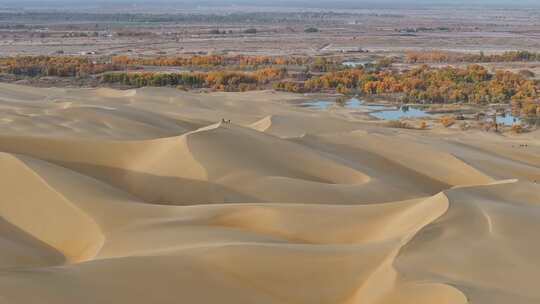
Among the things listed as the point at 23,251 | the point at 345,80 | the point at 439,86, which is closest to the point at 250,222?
the point at 23,251

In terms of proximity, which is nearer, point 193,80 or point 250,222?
point 250,222

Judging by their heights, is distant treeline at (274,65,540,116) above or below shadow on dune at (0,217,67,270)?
below

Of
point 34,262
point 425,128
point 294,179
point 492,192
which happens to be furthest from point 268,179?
point 425,128

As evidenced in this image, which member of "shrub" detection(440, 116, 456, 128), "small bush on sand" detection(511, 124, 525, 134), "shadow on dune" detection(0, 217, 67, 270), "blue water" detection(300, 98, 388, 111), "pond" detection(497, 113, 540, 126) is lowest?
"blue water" detection(300, 98, 388, 111)

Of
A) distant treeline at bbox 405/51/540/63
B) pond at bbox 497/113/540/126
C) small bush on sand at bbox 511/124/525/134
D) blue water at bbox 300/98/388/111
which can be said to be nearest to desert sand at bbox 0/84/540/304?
small bush on sand at bbox 511/124/525/134

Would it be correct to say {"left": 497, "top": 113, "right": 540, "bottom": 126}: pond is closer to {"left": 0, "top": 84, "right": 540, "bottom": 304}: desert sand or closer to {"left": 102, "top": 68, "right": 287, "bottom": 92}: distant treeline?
{"left": 0, "top": 84, "right": 540, "bottom": 304}: desert sand

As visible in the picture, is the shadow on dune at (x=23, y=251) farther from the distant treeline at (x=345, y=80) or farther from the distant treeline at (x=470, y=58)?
the distant treeline at (x=470, y=58)

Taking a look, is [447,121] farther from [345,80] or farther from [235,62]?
[235,62]

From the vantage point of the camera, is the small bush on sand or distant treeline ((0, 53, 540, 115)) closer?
the small bush on sand

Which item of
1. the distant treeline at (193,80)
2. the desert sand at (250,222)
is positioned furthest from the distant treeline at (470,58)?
the desert sand at (250,222)
